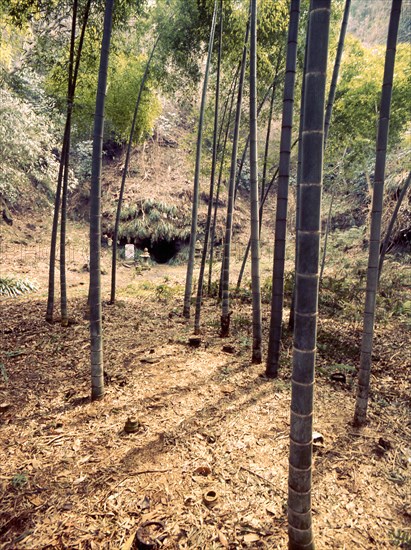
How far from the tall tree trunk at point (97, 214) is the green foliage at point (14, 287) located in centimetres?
554

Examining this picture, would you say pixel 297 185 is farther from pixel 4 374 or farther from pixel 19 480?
pixel 4 374

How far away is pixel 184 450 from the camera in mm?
2203

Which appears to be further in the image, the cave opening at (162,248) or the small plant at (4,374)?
the cave opening at (162,248)

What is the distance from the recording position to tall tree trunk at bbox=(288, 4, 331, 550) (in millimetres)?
1174

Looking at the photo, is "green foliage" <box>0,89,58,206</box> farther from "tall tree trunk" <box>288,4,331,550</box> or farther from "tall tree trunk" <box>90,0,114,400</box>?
"tall tree trunk" <box>288,4,331,550</box>

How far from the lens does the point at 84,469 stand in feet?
6.57

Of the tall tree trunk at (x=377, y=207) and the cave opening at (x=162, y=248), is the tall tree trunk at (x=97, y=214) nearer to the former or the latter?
the tall tree trunk at (x=377, y=207)

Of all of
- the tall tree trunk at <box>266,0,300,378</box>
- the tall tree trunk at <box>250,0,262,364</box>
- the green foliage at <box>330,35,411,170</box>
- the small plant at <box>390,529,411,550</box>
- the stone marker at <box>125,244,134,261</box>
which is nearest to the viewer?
the small plant at <box>390,529,411,550</box>

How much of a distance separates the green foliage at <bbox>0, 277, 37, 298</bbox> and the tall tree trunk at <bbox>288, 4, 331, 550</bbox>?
7.45 meters

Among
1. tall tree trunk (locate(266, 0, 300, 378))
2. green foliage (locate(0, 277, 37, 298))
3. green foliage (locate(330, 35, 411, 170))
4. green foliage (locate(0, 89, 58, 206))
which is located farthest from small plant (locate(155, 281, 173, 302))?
green foliage (locate(330, 35, 411, 170))

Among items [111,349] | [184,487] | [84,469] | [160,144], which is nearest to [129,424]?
[84,469]

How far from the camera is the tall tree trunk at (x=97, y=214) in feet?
7.75

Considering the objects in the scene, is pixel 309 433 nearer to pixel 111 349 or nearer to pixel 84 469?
pixel 84 469

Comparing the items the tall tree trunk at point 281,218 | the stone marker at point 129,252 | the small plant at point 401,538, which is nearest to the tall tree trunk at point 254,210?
the tall tree trunk at point 281,218
